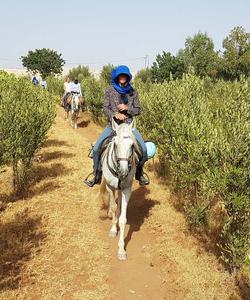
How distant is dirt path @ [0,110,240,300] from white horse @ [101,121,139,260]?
61cm

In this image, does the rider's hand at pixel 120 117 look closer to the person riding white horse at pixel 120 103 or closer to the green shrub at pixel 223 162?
the person riding white horse at pixel 120 103

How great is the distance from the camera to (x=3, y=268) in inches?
293

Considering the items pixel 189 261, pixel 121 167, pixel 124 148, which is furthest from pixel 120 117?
pixel 189 261

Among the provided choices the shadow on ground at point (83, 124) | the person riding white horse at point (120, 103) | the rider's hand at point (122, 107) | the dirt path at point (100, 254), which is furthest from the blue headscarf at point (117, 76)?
the shadow on ground at point (83, 124)

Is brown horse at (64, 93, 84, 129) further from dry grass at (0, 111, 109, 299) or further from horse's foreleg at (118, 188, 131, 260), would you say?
horse's foreleg at (118, 188, 131, 260)

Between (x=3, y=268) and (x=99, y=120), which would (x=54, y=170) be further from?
(x=99, y=120)

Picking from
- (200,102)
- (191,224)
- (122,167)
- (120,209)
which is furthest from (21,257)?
(200,102)

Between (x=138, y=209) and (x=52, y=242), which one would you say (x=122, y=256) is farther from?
(x=138, y=209)

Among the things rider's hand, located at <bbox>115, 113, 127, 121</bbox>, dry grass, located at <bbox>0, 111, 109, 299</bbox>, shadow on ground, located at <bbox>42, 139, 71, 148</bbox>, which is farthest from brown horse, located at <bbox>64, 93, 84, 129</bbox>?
rider's hand, located at <bbox>115, 113, 127, 121</bbox>

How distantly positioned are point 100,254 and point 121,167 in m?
2.40

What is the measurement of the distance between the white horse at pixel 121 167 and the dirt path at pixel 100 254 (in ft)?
2.00

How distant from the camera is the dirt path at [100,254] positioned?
6.96m

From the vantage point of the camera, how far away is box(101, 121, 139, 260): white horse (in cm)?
703

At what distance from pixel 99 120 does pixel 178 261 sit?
19.2m
